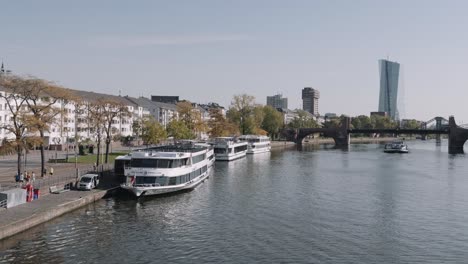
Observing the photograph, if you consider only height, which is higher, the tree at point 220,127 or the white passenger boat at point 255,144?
the tree at point 220,127

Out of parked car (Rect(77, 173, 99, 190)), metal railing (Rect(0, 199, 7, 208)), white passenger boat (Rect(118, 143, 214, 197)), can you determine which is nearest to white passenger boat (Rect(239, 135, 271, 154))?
white passenger boat (Rect(118, 143, 214, 197))

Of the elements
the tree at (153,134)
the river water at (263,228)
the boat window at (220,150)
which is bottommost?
the river water at (263,228)

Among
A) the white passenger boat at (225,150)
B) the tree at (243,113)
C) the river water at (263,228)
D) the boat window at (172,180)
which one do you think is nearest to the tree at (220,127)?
the tree at (243,113)

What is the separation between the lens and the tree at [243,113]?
18688 centimetres

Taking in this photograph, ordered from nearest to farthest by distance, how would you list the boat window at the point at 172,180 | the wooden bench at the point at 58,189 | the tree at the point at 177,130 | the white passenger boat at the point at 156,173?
the wooden bench at the point at 58,189
the white passenger boat at the point at 156,173
the boat window at the point at 172,180
the tree at the point at 177,130

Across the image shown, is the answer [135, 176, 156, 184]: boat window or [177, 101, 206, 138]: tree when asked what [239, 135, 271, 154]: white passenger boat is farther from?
[135, 176, 156, 184]: boat window

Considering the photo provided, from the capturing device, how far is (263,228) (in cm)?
4531

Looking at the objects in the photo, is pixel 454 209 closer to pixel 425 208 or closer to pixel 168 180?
pixel 425 208

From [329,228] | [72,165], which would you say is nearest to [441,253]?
[329,228]

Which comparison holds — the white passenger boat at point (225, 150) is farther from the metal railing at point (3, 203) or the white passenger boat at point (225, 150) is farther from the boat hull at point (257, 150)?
Result: the metal railing at point (3, 203)

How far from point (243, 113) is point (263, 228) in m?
145

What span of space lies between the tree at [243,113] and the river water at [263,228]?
374ft

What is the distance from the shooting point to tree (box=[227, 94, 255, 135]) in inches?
7357

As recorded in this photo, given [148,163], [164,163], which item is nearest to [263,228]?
[164,163]
